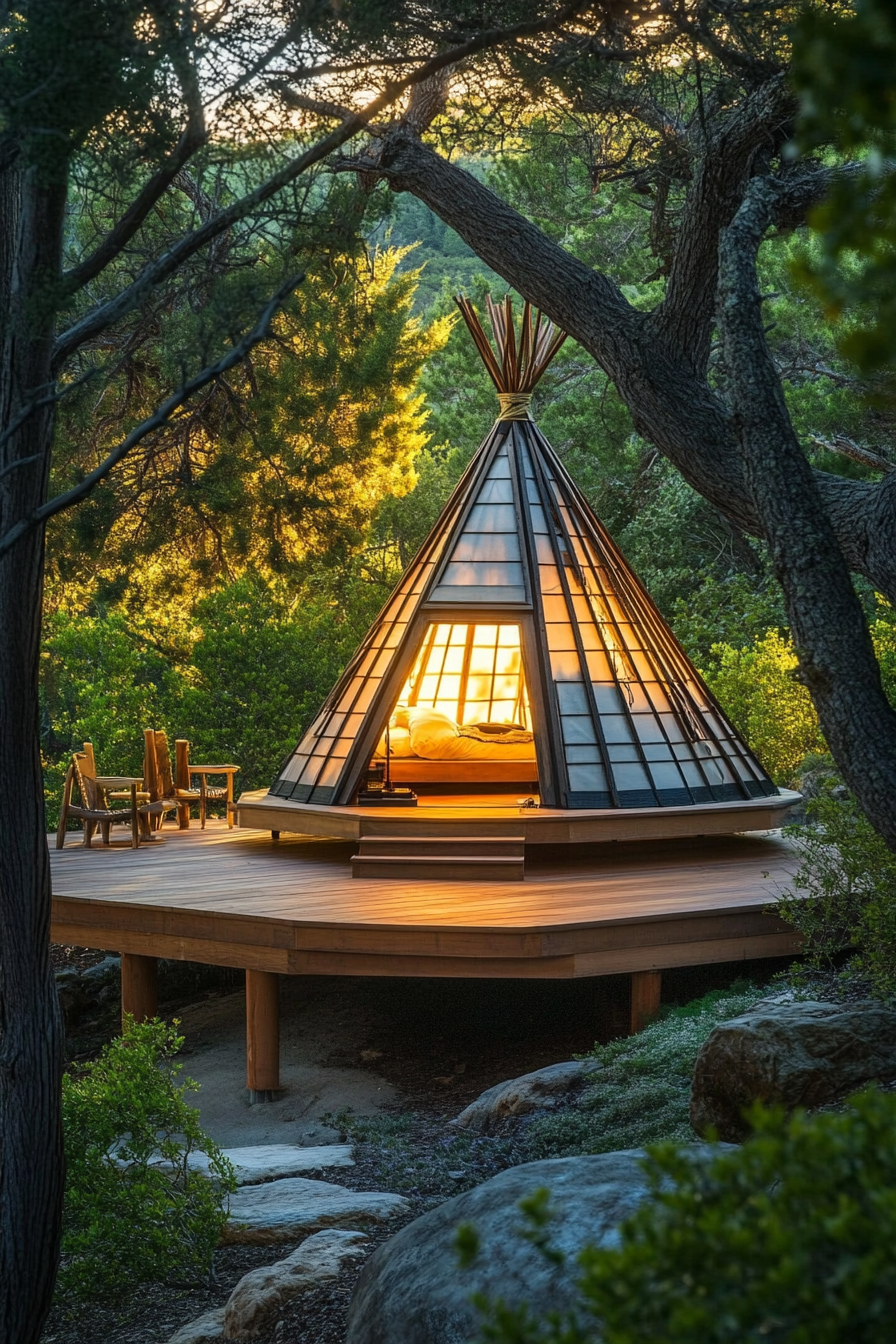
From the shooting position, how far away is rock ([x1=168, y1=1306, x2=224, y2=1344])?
12.2ft

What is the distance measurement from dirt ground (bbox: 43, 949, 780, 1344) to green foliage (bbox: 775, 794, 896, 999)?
5.34 feet

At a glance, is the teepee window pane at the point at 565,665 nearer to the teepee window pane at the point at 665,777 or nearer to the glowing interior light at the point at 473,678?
the teepee window pane at the point at 665,777

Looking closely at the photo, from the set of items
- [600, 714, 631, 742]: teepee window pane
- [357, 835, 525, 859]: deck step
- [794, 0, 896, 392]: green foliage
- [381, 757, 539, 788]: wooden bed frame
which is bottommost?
[357, 835, 525, 859]: deck step

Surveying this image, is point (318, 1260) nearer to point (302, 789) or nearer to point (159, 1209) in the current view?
point (159, 1209)

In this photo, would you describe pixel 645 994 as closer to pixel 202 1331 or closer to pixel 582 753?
pixel 582 753

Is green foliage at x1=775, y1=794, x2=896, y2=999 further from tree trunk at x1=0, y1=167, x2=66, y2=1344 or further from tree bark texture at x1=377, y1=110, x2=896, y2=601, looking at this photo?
tree trunk at x1=0, y1=167, x2=66, y2=1344

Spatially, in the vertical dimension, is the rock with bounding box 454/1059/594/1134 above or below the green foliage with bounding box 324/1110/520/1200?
above

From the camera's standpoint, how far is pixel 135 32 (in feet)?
11.5

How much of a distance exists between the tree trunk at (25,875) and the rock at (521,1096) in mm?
2285

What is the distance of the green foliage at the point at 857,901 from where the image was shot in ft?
16.6

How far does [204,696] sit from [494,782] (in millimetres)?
3669

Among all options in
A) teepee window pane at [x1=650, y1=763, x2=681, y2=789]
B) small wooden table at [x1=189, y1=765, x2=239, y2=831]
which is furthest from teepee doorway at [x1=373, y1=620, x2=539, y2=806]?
small wooden table at [x1=189, y1=765, x2=239, y2=831]

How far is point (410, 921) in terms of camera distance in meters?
6.52

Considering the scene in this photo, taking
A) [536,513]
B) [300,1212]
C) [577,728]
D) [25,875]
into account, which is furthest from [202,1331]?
[536,513]
